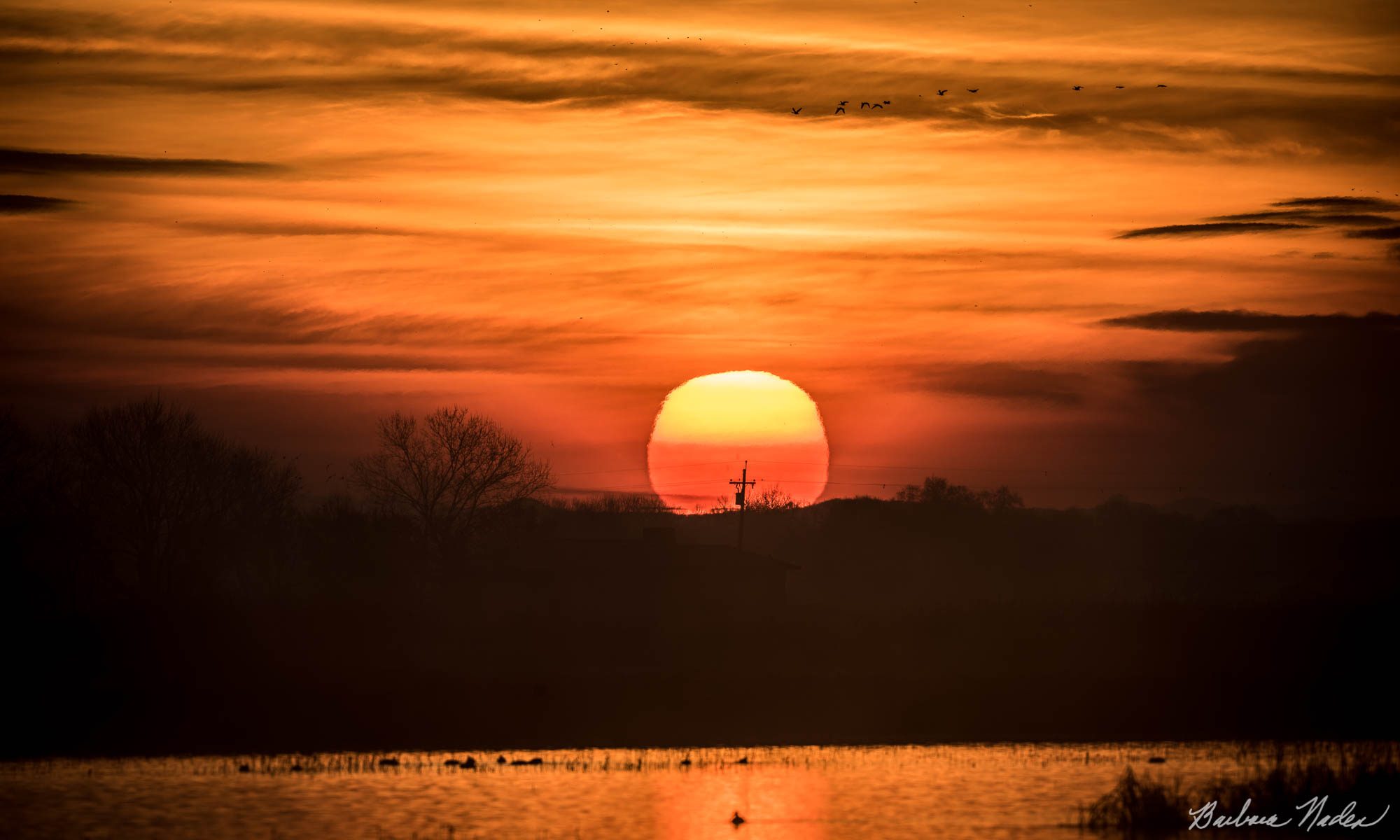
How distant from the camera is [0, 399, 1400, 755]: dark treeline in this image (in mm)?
54281

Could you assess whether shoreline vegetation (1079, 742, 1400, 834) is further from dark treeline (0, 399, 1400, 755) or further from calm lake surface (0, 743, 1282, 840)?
dark treeline (0, 399, 1400, 755)

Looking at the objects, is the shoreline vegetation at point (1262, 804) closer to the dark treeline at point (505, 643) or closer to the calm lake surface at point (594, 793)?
the calm lake surface at point (594, 793)

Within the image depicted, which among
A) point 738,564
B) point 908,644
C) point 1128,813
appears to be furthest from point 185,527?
point 1128,813

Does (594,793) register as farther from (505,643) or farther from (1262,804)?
(505,643)

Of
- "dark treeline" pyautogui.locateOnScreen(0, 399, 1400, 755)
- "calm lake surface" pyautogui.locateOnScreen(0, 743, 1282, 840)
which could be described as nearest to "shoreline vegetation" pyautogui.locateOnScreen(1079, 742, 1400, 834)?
"calm lake surface" pyautogui.locateOnScreen(0, 743, 1282, 840)

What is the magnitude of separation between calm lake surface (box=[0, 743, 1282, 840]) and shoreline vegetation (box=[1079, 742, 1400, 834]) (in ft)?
4.57

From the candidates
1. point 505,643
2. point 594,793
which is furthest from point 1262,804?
point 505,643

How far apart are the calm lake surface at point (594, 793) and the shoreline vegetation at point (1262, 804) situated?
1.39 m

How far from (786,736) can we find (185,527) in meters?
45.6

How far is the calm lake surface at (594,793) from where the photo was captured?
34375mm

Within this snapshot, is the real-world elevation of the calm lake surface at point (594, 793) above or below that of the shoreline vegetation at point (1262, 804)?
below

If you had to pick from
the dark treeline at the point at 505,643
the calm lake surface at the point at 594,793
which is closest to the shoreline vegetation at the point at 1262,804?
the calm lake surface at the point at 594,793

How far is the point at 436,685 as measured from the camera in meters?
58.3

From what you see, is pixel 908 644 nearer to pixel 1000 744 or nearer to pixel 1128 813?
pixel 1000 744
